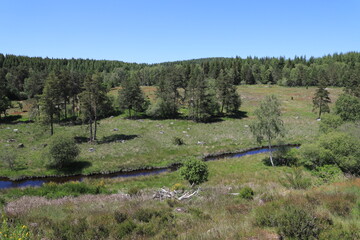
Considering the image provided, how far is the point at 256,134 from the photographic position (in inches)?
1299

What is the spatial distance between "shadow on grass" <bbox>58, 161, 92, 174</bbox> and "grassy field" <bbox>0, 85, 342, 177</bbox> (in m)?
0.11

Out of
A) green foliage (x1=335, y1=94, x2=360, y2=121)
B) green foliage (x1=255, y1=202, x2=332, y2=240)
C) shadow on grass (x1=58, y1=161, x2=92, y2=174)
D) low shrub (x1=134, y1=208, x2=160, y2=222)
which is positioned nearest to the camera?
green foliage (x1=255, y1=202, x2=332, y2=240)

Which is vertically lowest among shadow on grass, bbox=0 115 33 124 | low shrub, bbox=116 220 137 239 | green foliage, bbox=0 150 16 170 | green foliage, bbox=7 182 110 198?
green foliage, bbox=0 150 16 170

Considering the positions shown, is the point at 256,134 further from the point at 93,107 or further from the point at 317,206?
the point at 93,107

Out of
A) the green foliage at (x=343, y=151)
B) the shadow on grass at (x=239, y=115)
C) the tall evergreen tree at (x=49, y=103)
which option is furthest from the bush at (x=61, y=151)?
the shadow on grass at (x=239, y=115)

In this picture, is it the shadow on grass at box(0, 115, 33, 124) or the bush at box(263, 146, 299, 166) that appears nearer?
the bush at box(263, 146, 299, 166)

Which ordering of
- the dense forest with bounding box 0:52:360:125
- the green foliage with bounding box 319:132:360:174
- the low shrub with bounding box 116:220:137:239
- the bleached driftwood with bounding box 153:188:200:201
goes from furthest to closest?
the dense forest with bounding box 0:52:360:125
the green foliage with bounding box 319:132:360:174
the bleached driftwood with bounding box 153:188:200:201
the low shrub with bounding box 116:220:137:239

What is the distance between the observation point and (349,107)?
44250mm

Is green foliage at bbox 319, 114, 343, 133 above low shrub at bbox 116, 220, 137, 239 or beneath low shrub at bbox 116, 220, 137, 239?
above

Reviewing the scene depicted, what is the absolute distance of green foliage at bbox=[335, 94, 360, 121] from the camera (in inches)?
1729

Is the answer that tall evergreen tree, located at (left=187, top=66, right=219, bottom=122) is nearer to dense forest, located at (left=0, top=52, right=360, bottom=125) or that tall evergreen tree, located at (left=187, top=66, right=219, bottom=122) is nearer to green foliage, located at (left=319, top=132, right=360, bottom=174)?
dense forest, located at (left=0, top=52, right=360, bottom=125)

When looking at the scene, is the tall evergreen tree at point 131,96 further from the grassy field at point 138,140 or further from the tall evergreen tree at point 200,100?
the tall evergreen tree at point 200,100

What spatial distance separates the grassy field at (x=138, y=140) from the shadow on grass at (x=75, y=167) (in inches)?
4.4

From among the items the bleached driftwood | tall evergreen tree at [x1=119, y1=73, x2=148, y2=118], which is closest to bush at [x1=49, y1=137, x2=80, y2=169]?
the bleached driftwood
